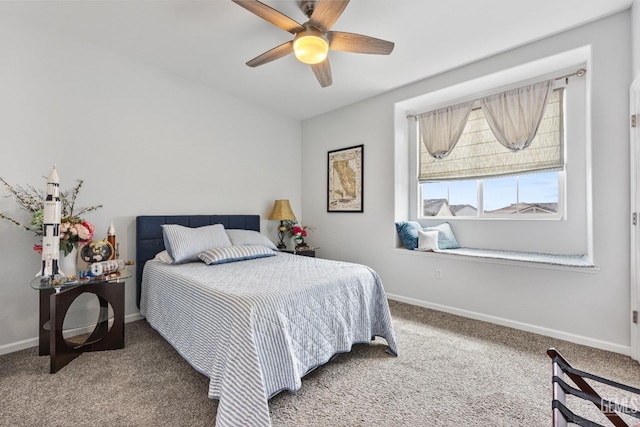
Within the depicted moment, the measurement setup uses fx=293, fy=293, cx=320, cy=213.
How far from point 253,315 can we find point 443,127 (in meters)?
3.22

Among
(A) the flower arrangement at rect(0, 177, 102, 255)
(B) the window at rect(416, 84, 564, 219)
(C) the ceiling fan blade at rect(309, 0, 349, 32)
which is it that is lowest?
(A) the flower arrangement at rect(0, 177, 102, 255)

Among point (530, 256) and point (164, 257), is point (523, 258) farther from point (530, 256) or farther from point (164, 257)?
point (164, 257)

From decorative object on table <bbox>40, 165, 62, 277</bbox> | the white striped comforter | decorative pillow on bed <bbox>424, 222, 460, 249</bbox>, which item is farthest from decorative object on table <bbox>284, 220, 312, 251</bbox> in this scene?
decorative object on table <bbox>40, 165, 62, 277</bbox>

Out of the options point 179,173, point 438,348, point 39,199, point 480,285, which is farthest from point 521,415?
point 39,199

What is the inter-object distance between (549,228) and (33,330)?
480cm

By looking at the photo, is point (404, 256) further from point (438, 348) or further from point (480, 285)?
point (438, 348)

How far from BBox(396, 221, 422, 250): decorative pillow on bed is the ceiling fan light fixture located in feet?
7.21

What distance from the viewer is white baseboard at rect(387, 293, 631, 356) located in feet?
7.57

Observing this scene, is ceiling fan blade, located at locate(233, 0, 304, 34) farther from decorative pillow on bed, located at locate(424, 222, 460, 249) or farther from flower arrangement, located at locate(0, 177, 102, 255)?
decorative pillow on bed, located at locate(424, 222, 460, 249)

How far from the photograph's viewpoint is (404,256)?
3592 millimetres

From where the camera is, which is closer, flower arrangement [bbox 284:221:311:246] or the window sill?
the window sill

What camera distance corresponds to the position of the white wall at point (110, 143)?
234 cm

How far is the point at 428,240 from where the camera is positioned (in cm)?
340

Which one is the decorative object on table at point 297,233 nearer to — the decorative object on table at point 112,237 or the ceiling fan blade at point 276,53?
the decorative object on table at point 112,237
